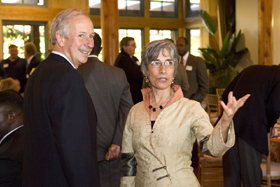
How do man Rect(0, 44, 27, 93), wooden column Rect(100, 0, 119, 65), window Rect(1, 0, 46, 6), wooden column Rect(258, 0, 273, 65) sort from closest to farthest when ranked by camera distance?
wooden column Rect(100, 0, 119, 65), man Rect(0, 44, 27, 93), wooden column Rect(258, 0, 273, 65), window Rect(1, 0, 46, 6)

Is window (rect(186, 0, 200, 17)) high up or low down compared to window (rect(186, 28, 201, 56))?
up

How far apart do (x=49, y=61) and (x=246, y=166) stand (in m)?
2.37

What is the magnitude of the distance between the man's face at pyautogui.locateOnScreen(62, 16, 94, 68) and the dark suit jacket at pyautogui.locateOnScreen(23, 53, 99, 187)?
11cm

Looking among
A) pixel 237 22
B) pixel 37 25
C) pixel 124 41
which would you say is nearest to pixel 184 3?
pixel 237 22

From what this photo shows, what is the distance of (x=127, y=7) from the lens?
10969 mm

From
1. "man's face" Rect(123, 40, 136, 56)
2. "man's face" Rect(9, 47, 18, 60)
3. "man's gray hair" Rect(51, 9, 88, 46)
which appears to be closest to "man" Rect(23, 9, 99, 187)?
"man's gray hair" Rect(51, 9, 88, 46)

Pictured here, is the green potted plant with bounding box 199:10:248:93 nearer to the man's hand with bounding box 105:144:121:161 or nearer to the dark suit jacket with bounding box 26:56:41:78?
the dark suit jacket with bounding box 26:56:41:78

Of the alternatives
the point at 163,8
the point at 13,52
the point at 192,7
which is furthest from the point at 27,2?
the point at 192,7

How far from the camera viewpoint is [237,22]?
9766 millimetres

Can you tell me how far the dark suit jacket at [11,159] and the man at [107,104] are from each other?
41.2 inches

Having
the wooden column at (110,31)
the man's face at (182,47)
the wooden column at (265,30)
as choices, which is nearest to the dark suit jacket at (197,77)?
the man's face at (182,47)

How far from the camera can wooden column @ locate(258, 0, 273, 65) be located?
7531 mm

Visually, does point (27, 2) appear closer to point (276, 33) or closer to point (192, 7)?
point (192, 7)

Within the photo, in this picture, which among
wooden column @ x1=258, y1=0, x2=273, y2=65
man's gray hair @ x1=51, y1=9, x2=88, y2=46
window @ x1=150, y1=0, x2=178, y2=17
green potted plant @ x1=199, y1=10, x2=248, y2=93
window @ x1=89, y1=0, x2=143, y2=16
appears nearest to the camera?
man's gray hair @ x1=51, y1=9, x2=88, y2=46
